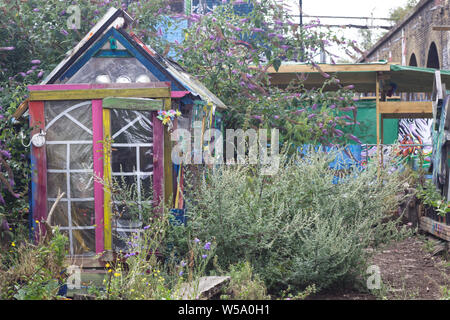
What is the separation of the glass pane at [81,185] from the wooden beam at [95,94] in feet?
2.64

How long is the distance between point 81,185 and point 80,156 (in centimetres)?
30

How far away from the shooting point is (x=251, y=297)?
4637 millimetres

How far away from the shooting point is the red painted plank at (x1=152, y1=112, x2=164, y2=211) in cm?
565

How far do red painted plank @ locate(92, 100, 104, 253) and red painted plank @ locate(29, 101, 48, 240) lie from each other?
560mm

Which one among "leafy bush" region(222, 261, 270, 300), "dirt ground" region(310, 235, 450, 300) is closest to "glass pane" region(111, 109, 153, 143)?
"leafy bush" region(222, 261, 270, 300)

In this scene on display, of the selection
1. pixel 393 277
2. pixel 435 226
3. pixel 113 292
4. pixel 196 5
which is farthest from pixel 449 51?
pixel 113 292

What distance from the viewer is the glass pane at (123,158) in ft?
18.9

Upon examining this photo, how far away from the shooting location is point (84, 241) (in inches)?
228

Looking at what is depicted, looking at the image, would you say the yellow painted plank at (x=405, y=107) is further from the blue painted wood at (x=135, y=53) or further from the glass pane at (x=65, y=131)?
the glass pane at (x=65, y=131)

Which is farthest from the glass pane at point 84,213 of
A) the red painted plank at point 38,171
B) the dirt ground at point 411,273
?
the dirt ground at point 411,273

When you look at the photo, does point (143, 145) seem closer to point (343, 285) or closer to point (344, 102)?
point (343, 285)

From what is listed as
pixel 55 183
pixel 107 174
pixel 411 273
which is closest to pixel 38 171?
pixel 55 183

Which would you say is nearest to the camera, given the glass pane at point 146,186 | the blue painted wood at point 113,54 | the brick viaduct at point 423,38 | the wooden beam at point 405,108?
the glass pane at point 146,186
